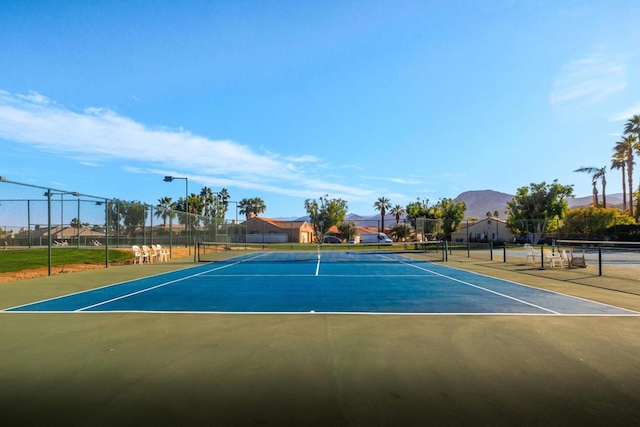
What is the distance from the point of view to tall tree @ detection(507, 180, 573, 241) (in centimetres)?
4853

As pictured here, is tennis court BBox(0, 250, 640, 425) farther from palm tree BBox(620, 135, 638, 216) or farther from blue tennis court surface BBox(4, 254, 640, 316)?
palm tree BBox(620, 135, 638, 216)

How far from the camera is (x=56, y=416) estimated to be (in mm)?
3566

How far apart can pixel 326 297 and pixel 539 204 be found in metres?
47.2

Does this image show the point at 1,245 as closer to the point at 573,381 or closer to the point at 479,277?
the point at 479,277

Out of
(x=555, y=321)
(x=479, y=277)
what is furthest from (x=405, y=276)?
(x=555, y=321)

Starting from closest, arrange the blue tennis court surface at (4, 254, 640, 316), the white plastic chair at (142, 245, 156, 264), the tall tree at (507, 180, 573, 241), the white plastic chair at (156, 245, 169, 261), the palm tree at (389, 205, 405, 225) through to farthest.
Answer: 1. the blue tennis court surface at (4, 254, 640, 316)
2. the white plastic chair at (142, 245, 156, 264)
3. the white plastic chair at (156, 245, 169, 261)
4. the tall tree at (507, 180, 573, 241)
5. the palm tree at (389, 205, 405, 225)

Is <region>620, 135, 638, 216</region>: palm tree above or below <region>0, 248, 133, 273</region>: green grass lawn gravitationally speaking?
above

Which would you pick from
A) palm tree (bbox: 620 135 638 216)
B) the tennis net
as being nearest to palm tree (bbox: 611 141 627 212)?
palm tree (bbox: 620 135 638 216)

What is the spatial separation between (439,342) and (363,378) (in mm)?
1876

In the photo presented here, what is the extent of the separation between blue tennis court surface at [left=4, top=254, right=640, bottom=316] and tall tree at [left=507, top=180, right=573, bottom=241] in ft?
131

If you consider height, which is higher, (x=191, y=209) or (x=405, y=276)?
(x=191, y=209)

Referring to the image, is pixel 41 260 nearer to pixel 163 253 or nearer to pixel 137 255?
pixel 137 255

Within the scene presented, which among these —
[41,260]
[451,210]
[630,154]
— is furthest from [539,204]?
[41,260]

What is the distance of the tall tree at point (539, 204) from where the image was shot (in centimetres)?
4853
